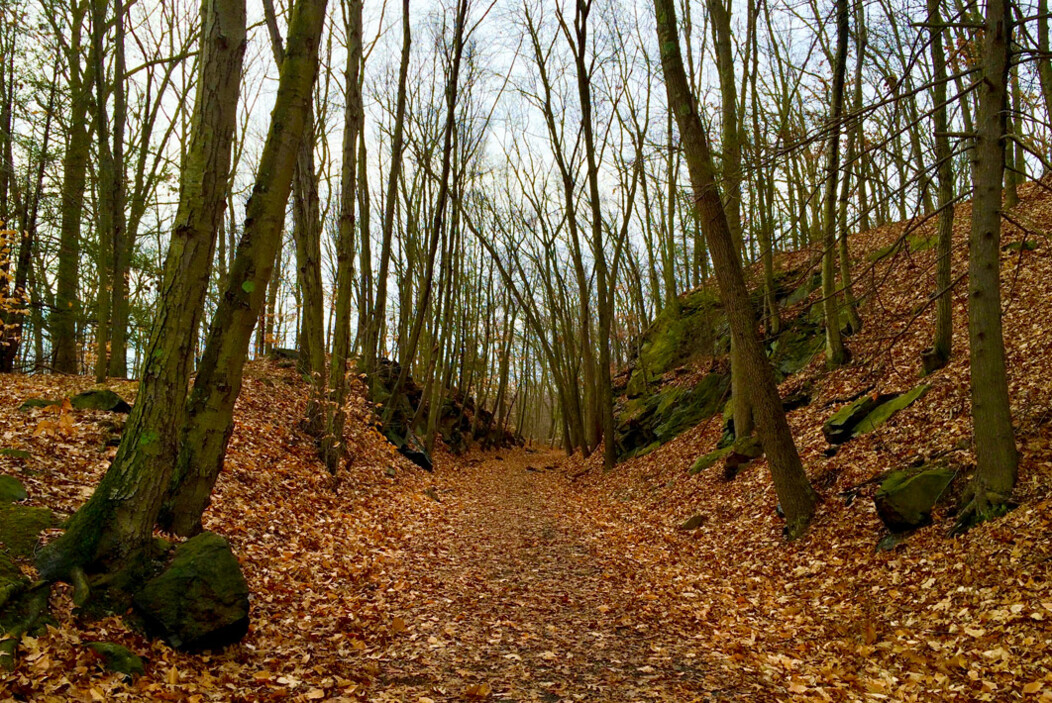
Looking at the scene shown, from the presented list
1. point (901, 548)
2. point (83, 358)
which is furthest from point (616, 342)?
point (901, 548)

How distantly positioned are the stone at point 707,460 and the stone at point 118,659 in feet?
30.9

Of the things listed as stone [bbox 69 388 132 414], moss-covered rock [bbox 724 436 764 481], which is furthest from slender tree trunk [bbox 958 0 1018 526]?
stone [bbox 69 388 132 414]

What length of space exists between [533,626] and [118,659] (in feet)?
9.79

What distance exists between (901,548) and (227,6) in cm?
741

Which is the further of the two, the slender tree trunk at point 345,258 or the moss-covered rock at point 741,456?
the slender tree trunk at point 345,258

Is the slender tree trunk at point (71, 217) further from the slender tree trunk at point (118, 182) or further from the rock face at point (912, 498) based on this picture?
the rock face at point (912, 498)

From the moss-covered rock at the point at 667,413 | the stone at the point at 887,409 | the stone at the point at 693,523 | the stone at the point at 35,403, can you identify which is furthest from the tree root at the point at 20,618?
the moss-covered rock at the point at 667,413

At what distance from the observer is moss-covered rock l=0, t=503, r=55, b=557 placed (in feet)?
13.1

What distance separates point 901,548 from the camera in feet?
18.5

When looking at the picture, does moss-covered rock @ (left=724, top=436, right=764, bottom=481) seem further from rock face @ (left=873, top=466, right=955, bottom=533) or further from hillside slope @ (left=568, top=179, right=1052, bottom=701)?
rock face @ (left=873, top=466, right=955, bottom=533)

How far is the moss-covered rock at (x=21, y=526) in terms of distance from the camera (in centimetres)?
399

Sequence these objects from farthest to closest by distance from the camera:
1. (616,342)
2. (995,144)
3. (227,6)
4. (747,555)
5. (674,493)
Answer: (616,342)
(674,493)
(747,555)
(995,144)
(227,6)

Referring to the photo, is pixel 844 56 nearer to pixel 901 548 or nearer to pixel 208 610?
pixel 901 548

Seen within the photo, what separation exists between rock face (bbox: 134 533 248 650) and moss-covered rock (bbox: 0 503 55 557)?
0.85 meters
